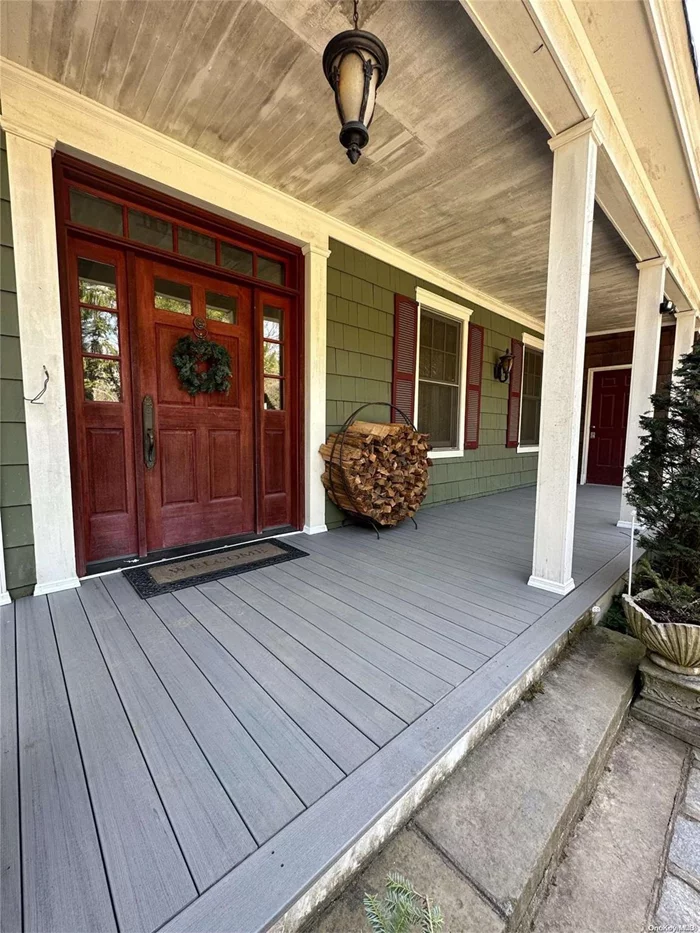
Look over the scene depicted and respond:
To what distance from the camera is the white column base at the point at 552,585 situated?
7.49ft

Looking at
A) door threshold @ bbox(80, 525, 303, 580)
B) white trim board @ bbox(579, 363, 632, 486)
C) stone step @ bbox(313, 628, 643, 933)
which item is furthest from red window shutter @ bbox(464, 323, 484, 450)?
stone step @ bbox(313, 628, 643, 933)

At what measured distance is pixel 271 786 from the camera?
3.46ft

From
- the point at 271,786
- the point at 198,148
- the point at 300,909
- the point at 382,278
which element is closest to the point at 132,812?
the point at 271,786

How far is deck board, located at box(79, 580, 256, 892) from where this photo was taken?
0.89 m

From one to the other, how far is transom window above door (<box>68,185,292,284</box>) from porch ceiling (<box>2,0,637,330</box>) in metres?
0.48

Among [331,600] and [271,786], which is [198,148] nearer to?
[331,600]

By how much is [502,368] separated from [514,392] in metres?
0.58

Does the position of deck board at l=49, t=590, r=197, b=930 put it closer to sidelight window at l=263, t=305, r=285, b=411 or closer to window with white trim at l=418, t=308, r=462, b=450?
sidelight window at l=263, t=305, r=285, b=411

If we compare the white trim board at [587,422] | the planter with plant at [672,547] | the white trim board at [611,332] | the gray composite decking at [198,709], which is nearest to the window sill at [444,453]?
the gray composite decking at [198,709]

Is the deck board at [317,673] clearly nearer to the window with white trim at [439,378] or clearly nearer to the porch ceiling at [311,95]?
the porch ceiling at [311,95]

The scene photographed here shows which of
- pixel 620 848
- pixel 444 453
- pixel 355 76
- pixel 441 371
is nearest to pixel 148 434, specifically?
pixel 355 76

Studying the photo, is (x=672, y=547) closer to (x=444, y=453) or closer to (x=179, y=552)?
(x=444, y=453)

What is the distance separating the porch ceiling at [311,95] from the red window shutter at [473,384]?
1832 millimetres

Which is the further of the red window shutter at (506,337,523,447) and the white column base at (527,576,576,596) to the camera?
the red window shutter at (506,337,523,447)
